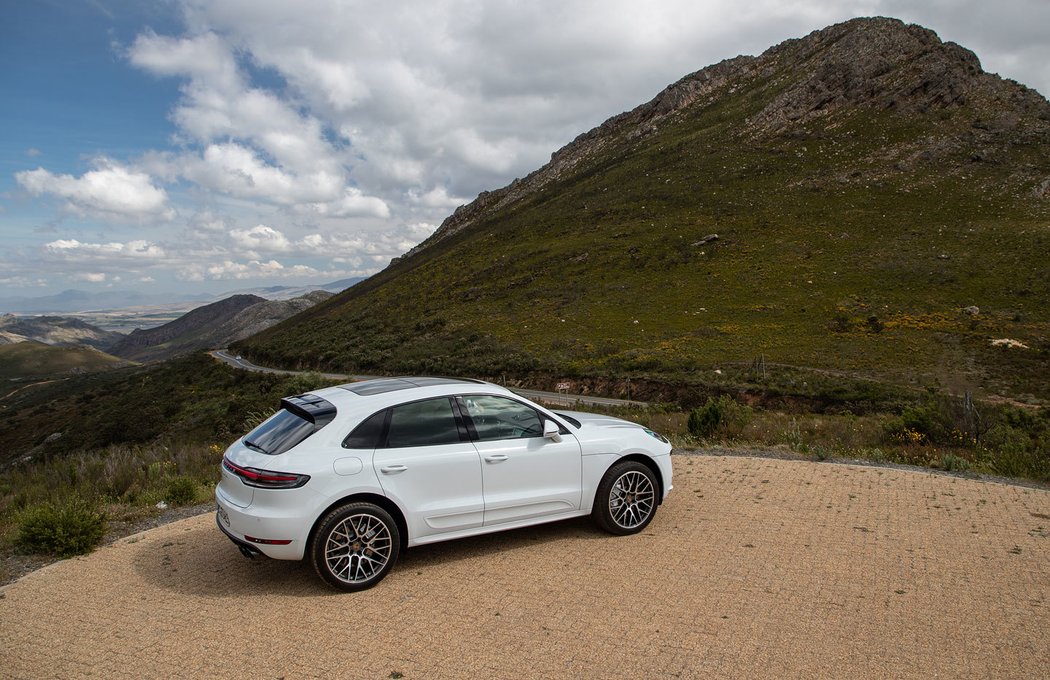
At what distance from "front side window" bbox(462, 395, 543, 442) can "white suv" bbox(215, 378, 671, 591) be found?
10 millimetres

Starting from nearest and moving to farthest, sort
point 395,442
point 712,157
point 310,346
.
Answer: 1. point 395,442
2. point 310,346
3. point 712,157

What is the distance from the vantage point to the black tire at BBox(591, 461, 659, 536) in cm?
627

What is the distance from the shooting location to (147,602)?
512 centimetres

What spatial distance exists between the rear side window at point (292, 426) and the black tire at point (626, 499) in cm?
276

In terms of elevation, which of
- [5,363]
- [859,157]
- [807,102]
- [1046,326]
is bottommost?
[5,363]

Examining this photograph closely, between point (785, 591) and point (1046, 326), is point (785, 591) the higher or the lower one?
the lower one

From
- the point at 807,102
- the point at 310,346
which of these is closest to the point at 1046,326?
the point at 807,102

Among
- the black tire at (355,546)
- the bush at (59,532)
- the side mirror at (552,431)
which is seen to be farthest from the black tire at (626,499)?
the bush at (59,532)

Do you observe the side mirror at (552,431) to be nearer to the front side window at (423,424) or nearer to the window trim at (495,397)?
the window trim at (495,397)

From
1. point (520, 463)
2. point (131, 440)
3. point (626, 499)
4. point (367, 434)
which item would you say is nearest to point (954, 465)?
point (626, 499)

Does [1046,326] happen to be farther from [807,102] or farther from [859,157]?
[807,102]

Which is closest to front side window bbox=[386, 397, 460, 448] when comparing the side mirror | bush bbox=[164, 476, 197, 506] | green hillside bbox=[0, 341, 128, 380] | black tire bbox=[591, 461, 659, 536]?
the side mirror

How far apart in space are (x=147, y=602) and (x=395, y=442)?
Answer: 2.34 m

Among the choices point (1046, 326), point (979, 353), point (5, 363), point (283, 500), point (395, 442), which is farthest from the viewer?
point (5, 363)
